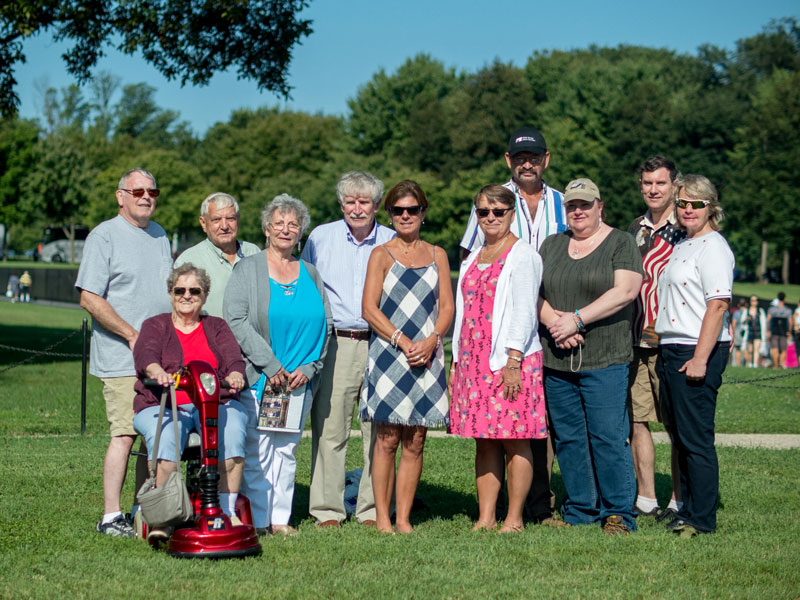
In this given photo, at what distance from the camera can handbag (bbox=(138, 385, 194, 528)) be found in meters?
5.13

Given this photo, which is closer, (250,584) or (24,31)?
(250,584)

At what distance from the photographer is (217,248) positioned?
20.8 ft

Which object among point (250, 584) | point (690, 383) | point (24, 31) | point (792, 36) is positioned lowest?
point (250, 584)

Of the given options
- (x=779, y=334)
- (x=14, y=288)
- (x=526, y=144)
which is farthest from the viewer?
(x=14, y=288)

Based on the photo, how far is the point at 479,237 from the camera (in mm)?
6559

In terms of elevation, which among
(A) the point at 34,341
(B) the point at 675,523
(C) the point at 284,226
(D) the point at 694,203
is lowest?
→ (A) the point at 34,341

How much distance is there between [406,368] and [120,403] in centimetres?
180

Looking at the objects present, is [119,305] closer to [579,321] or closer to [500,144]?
[579,321]

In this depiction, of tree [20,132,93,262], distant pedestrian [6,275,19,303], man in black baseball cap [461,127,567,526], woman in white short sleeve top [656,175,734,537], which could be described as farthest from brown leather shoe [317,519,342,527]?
tree [20,132,93,262]

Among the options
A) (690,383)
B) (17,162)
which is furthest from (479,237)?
(17,162)

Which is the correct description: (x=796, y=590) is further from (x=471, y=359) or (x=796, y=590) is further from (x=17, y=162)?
(x=17, y=162)

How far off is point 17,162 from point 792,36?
64.6 m

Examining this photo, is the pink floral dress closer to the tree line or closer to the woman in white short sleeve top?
the woman in white short sleeve top

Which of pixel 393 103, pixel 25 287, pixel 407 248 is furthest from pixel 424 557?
pixel 393 103
